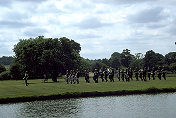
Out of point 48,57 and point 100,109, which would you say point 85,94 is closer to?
point 100,109

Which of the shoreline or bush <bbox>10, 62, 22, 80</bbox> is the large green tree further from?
bush <bbox>10, 62, 22, 80</bbox>

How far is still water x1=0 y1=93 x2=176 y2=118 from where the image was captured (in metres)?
22.2

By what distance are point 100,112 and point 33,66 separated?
3502 centimetres

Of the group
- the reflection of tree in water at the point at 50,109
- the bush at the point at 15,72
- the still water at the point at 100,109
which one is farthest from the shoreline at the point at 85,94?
the bush at the point at 15,72

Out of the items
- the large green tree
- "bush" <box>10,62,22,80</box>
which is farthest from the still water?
"bush" <box>10,62,22,80</box>

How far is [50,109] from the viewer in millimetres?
25453

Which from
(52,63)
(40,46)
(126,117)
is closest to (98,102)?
(126,117)

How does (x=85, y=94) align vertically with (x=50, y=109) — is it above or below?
above

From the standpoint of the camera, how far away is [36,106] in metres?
27.4

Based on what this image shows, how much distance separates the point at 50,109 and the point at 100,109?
13.5 feet

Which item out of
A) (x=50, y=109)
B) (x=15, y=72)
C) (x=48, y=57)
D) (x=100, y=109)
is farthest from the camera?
(x=15, y=72)

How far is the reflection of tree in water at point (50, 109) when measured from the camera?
75.8 feet

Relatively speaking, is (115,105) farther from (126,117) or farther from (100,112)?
(126,117)

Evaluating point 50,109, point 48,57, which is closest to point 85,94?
point 50,109
